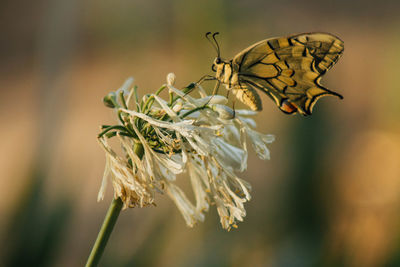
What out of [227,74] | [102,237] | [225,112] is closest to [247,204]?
[227,74]

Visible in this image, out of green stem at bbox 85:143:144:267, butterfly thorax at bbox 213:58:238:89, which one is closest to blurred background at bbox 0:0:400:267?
butterfly thorax at bbox 213:58:238:89

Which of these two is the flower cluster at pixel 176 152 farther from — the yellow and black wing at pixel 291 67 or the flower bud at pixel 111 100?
the yellow and black wing at pixel 291 67

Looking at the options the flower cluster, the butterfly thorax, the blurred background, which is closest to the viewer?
the flower cluster

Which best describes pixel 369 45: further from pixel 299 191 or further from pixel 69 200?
pixel 69 200

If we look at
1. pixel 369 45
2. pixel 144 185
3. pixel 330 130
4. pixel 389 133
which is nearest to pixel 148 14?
pixel 369 45

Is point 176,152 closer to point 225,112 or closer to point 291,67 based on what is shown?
point 225,112

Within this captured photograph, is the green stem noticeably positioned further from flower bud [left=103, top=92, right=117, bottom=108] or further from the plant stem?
flower bud [left=103, top=92, right=117, bottom=108]

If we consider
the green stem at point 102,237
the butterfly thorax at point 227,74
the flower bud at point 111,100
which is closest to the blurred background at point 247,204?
the flower bud at point 111,100

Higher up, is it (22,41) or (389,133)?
(22,41)
